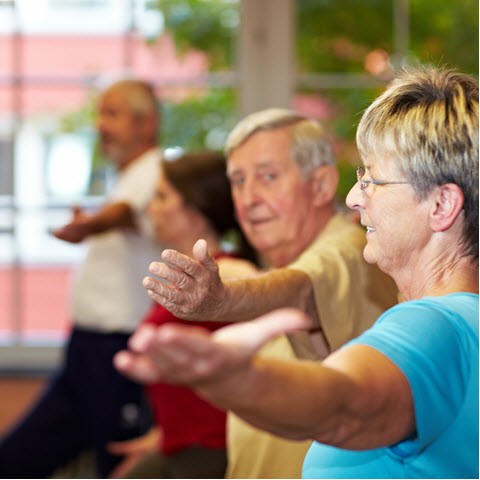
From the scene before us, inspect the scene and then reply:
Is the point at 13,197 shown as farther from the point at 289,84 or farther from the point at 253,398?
the point at 253,398

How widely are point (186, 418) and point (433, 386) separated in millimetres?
1719

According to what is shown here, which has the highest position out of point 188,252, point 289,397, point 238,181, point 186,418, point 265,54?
point 265,54

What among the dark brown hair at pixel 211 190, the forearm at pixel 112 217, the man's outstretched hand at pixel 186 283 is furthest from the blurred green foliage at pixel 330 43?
the man's outstretched hand at pixel 186 283

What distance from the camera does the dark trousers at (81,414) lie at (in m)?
3.54

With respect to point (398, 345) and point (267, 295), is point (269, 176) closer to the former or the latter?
point (267, 295)

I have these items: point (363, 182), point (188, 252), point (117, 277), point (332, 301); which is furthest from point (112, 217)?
point (363, 182)

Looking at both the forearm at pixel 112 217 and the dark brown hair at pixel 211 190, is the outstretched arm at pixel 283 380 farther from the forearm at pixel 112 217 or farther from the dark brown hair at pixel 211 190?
the forearm at pixel 112 217

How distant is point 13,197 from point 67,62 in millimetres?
545

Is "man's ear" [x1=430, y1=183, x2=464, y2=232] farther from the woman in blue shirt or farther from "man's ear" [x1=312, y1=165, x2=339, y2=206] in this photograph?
"man's ear" [x1=312, y1=165, x2=339, y2=206]

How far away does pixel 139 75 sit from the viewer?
4.32 m

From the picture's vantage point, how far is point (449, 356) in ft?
3.47

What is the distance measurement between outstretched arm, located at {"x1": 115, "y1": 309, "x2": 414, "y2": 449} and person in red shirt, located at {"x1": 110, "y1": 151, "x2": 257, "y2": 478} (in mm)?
1481

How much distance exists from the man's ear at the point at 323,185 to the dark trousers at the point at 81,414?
157 centimetres

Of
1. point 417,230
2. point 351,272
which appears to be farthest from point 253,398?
point 351,272
